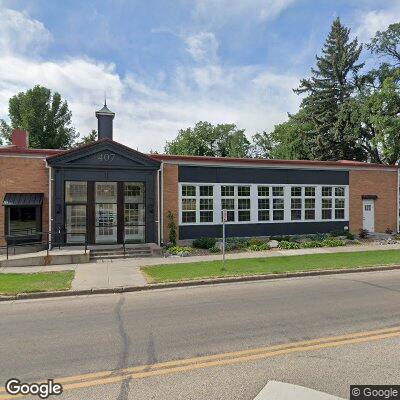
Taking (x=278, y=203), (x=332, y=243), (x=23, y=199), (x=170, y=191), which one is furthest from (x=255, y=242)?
(x=23, y=199)

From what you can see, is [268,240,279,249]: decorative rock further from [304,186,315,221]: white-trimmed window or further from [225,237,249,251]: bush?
[304,186,315,221]: white-trimmed window

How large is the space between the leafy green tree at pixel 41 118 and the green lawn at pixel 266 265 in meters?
38.0

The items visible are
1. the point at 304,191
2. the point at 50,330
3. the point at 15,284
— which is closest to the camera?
the point at 50,330

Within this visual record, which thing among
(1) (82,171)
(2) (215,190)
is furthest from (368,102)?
(1) (82,171)

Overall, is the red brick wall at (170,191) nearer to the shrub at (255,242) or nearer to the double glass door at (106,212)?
the double glass door at (106,212)

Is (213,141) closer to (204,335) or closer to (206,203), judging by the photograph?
(206,203)

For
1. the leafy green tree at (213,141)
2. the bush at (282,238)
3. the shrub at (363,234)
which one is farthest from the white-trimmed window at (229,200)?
the leafy green tree at (213,141)

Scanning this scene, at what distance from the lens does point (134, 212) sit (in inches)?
727

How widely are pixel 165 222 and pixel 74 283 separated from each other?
819cm

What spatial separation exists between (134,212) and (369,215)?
1495 centimetres

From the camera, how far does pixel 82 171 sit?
17.5 metres

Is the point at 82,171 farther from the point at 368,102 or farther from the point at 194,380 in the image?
the point at 368,102

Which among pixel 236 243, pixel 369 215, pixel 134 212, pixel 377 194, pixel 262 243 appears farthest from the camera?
pixel 377 194

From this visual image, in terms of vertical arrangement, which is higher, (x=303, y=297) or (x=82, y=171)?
(x=82, y=171)
